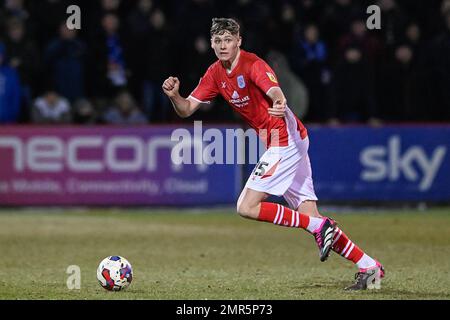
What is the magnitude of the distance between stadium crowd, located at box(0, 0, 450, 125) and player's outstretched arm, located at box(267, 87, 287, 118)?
8.69 meters

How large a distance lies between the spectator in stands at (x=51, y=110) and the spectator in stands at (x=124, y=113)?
0.76 meters

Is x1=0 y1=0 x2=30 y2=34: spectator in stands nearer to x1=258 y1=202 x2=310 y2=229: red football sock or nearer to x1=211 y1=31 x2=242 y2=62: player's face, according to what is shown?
x1=211 y1=31 x2=242 y2=62: player's face

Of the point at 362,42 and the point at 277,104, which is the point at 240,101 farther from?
the point at 362,42

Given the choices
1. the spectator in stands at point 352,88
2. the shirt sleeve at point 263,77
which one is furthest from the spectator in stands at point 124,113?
the shirt sleeve at point 263,77

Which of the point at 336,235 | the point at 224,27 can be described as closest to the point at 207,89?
the point at 224,27

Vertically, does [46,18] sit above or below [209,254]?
above

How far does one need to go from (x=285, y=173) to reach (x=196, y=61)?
8931 millimetres

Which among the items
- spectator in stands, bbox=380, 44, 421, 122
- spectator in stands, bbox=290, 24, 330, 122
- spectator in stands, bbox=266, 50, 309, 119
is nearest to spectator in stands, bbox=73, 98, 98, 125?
spectator in stands, bbox=266, 50, 309, 119

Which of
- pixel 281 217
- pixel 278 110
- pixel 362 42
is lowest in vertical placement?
pixel 281 217

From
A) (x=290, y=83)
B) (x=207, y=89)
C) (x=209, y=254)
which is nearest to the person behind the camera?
(x=207, y=89)

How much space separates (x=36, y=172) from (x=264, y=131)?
8.55m

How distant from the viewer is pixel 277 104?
28.9 ft

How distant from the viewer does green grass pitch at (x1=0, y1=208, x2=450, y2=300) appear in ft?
30.7

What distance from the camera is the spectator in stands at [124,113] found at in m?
18.2
